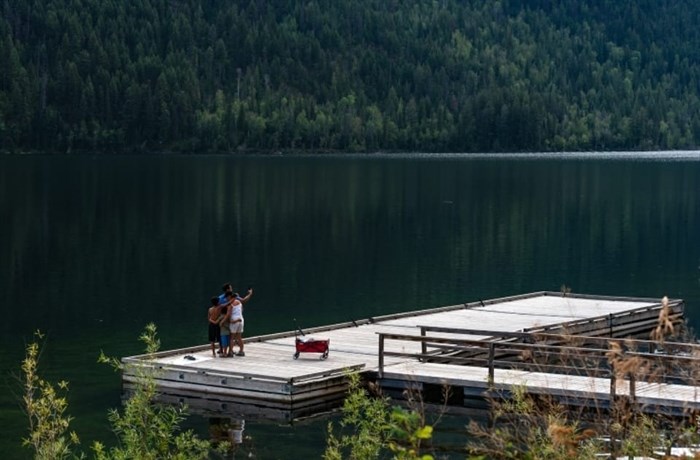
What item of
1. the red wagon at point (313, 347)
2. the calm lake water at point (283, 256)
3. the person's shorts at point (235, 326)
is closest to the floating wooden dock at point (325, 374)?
the red wagon at point (313, 347)

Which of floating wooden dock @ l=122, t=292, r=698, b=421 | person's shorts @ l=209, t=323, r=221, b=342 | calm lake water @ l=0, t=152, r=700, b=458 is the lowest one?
calm lake water @ l=0, t=152, r=700, b=458

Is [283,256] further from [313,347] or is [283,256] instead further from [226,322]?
[313,347]

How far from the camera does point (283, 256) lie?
6831 cm

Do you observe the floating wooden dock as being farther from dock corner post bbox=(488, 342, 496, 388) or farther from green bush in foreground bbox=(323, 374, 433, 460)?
green bush in foreground bbox=(323, 374, 433, 460)

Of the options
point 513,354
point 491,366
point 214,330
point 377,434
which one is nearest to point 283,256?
point 513,354

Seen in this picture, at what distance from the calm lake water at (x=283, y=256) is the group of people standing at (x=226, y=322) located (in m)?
2.79

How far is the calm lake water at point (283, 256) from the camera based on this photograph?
4191 centimetres

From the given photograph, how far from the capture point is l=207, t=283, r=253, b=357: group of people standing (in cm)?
3241

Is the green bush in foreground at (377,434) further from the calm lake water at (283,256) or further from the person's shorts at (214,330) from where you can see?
the calm lake water at (283,256)

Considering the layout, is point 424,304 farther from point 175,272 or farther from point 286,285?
point 175,272

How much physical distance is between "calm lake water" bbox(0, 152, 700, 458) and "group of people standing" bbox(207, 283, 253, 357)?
2.79 metres

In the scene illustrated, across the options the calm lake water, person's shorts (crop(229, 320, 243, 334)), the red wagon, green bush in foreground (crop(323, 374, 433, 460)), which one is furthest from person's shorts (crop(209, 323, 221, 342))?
green bush in foreground (crop(323, 374, 433, 460))

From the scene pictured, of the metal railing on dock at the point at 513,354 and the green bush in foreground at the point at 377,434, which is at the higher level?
the green bush in foreground at the point at 377,434

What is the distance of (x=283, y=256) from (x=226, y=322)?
35.6m
